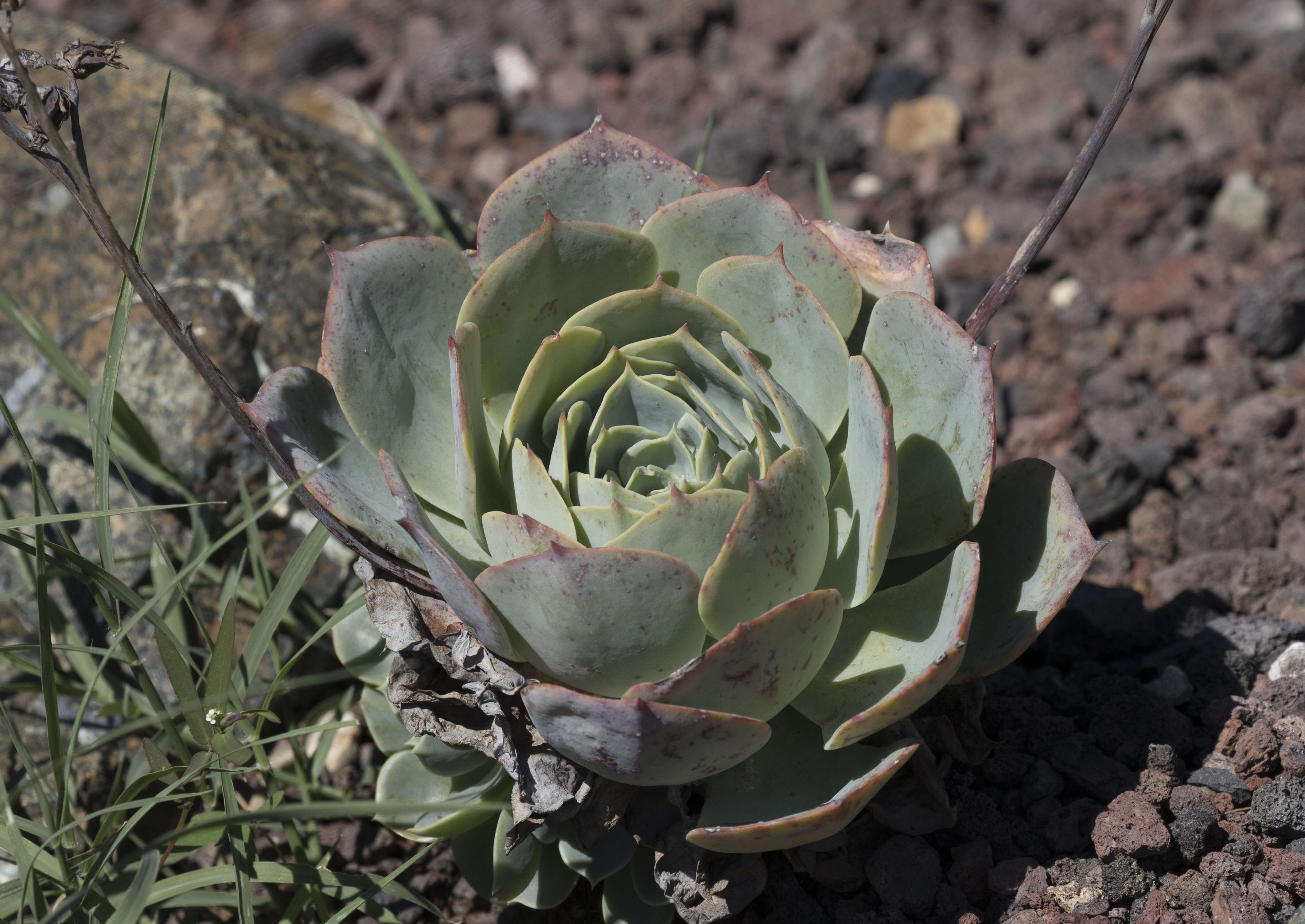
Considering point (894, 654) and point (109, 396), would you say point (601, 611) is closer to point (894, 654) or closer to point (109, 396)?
point (894, 654)

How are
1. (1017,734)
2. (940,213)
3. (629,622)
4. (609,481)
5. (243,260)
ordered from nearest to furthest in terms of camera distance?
(629,622) → (609,481) → (1017,734) → (243,260) → (940,213)

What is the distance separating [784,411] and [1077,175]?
44 cm

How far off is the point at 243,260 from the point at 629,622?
1362mm

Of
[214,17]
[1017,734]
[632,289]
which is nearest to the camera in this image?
[632,289]

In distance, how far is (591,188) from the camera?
1409 mm

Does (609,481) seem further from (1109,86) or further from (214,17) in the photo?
(214,17)

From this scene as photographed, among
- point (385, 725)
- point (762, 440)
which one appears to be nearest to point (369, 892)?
point (385, 725)

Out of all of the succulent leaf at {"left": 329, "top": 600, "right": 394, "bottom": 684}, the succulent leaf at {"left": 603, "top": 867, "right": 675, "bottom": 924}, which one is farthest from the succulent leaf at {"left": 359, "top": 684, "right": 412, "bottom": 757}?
the succulent leaf at {"left": 603, "top": 867, "right": 675, "bottom": 924}

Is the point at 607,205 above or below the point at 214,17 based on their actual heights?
below

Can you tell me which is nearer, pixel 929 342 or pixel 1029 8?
pixel 929 342

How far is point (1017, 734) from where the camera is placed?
1515 millimetres

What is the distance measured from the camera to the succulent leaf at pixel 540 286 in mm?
1247

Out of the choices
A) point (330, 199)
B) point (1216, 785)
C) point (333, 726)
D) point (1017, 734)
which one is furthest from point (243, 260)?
point (1216, 785)

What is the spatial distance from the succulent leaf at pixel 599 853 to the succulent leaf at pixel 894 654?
31 centimetres
